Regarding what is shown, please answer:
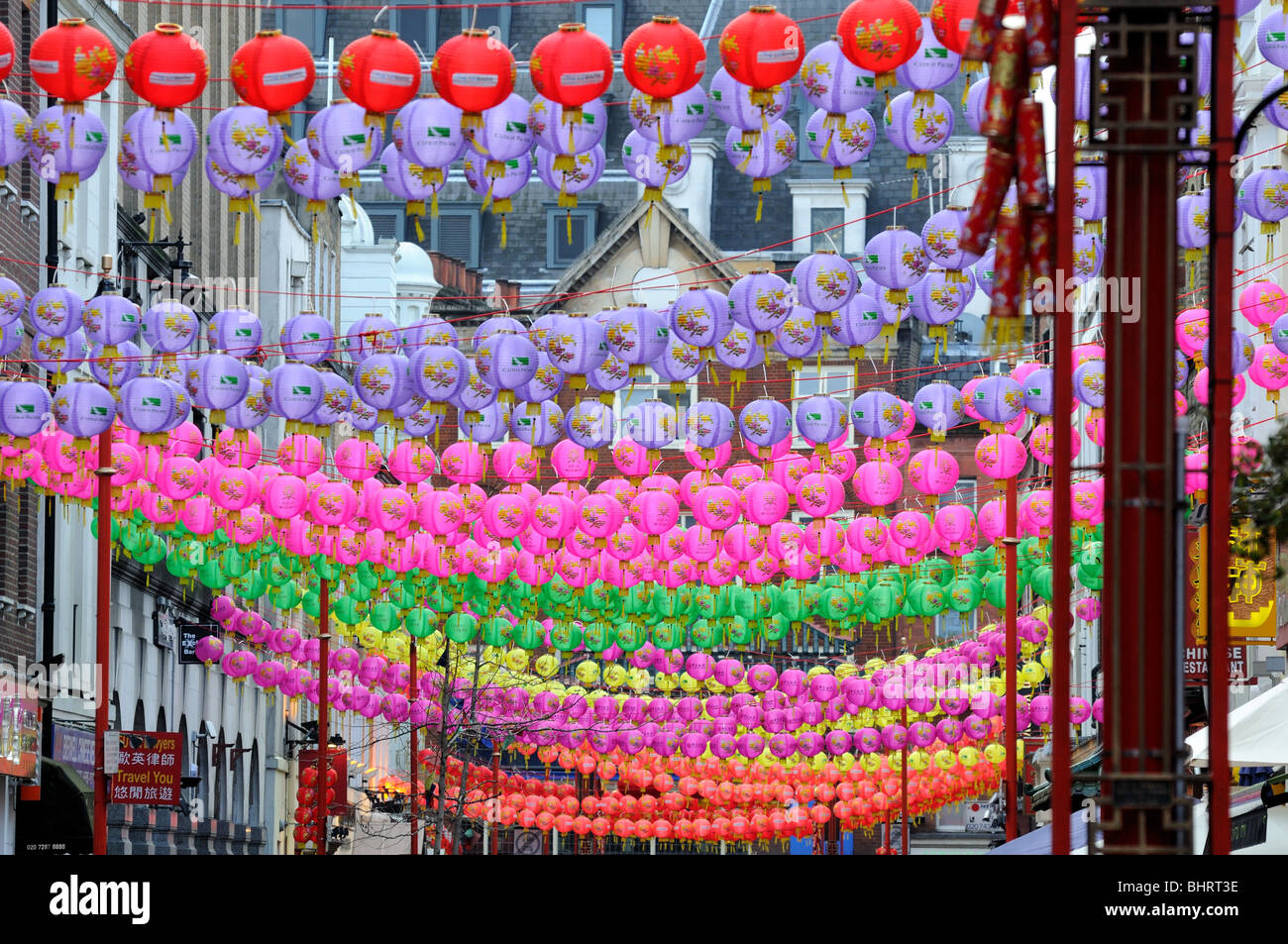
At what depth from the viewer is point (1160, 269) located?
8.53 m

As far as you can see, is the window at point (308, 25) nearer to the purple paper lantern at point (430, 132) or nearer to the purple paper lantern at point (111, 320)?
the purple paper lantern at point (111, 320)

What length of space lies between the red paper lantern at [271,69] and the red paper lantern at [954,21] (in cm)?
371

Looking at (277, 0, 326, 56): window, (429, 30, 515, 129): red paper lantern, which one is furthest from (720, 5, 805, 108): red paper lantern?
(277, 0, 326, 56): window

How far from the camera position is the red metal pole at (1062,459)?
28.8 feet

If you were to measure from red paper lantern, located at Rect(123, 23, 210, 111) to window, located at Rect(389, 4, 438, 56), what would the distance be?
53244 mm

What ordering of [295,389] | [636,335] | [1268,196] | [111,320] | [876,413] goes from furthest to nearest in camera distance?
[876,413] → [295,389] → [111,320] → [636,335] → [1268,196]

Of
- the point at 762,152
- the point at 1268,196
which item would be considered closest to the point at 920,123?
the point at 762,152

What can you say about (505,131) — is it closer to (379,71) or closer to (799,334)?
(379,71)

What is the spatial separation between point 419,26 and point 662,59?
188 feet

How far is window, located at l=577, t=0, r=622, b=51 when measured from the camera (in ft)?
223

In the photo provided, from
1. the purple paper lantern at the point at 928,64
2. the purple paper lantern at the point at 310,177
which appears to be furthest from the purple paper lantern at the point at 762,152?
the purple paper lantern at the point at 310,177

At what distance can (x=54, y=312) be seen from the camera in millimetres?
17891
